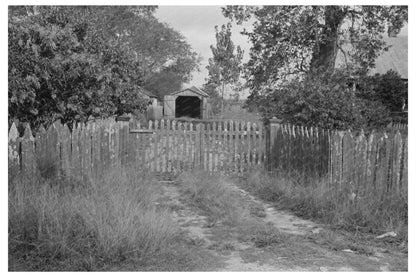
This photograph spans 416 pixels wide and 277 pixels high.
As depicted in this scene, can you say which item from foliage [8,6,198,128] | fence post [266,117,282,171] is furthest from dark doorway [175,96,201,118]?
fence post [266,117,282,171]

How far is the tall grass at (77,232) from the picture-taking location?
13.3ft

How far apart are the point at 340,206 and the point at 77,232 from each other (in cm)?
366

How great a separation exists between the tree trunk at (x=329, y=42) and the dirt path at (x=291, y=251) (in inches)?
363

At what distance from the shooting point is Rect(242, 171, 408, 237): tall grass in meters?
5.53

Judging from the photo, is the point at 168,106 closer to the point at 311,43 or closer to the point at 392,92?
the point at 392,92

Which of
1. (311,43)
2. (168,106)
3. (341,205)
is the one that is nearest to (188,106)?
(168,106)

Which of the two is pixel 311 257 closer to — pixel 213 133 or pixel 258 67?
pixel 213 133

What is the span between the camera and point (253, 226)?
5.55m

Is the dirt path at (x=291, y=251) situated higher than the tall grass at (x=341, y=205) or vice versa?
the tall grass at (x=341, y=205)

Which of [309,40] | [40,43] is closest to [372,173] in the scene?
[40,43]

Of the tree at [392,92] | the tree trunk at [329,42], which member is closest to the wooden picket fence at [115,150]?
the tree trunk at [329,42]

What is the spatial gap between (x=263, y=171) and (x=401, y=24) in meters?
8.40

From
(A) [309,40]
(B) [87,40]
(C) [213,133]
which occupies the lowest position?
(C) [213,133]

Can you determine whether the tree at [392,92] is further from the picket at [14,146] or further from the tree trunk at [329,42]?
the picket at [14,146]
